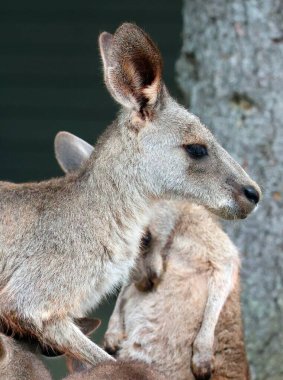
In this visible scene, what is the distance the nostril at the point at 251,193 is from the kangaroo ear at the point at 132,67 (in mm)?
574

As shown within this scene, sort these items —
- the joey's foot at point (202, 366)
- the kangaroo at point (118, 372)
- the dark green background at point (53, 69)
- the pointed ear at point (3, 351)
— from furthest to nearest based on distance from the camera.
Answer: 1. the dark green background at point (53, 69)
2. the joey's foot at point (202, 366)
3. the pointed ear at point (3, 351)
4. the kangaroo at point (118, 372)

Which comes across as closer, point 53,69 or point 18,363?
point 18,363

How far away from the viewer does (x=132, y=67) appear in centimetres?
563

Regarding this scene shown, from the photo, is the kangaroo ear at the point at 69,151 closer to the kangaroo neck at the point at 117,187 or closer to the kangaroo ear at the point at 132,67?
the kangaroo neck at the point at 117,187

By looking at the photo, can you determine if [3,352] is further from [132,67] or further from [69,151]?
[69,151]

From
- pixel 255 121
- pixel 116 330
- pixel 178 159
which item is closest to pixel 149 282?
pixel 116 330

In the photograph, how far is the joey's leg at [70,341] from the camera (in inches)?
219

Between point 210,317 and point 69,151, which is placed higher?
point 69,151

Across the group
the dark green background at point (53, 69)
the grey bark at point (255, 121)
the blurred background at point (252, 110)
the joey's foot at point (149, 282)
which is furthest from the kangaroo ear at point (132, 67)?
the dark green background at point (53, 69)

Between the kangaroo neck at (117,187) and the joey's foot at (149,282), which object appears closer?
the kangaroo neck at (117,187)

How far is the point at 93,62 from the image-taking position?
11.6 meters

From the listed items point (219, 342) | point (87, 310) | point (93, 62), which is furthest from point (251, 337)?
point (93, 62)

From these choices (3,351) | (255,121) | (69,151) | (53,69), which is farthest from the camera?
(53,69)

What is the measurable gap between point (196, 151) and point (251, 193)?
0.31 m
